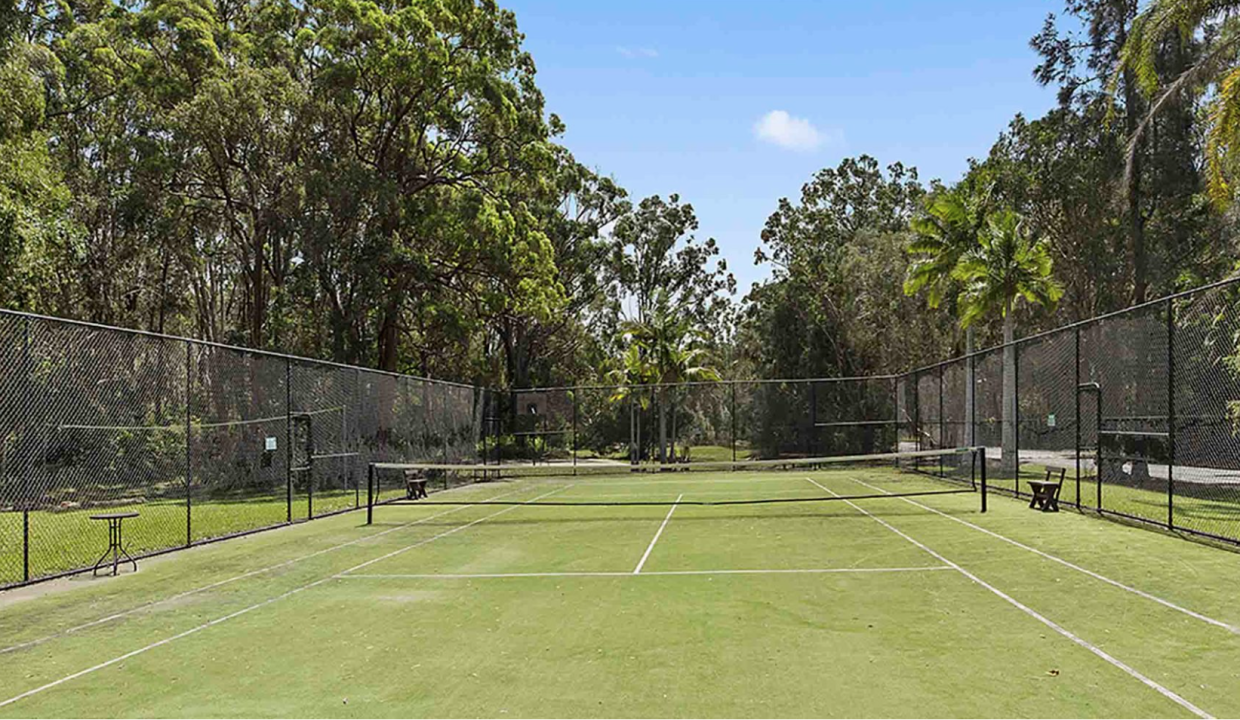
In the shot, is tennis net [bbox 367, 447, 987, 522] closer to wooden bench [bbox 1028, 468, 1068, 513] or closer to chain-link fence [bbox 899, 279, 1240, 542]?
wooden bench [bbox 1028, 468, 1068, 513]

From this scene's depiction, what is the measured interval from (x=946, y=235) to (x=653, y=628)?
24584 mm

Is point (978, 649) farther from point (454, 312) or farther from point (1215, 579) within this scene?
point (454, 312)

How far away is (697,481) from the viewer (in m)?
26.7

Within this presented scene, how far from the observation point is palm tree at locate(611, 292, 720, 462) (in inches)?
1396

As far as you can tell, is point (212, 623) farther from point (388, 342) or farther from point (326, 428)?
point (388, 342)

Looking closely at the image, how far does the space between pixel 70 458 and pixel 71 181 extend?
45.5ft

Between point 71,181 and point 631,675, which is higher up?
point 71,181

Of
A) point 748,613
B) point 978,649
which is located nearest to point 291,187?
point 748,613

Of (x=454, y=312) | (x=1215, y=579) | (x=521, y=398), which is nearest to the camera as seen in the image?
(x=1215, y=579)

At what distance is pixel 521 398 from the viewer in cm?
3441

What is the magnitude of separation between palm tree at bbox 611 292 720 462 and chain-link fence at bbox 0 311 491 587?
10.9m

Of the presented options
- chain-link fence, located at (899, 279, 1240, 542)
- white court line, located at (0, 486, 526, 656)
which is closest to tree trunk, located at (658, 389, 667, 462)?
chain-link fence, located at (899, 279, 1240, 542)

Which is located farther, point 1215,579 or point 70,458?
point 70,458

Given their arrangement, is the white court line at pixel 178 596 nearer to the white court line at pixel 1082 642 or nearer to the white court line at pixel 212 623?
the white court line at pixel 212 623
